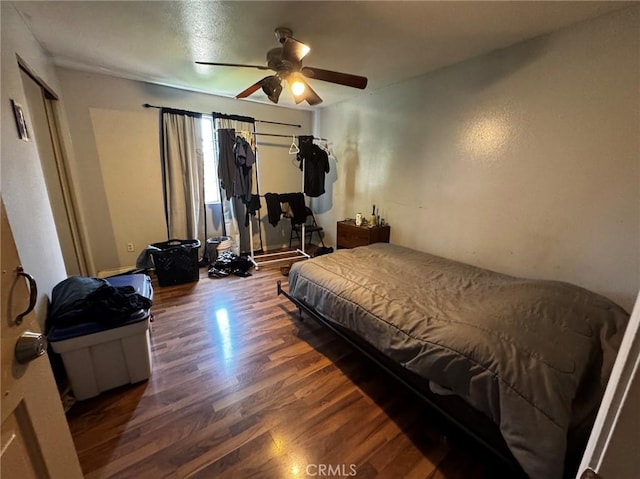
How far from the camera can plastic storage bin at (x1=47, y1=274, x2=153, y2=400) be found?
4.91 feet

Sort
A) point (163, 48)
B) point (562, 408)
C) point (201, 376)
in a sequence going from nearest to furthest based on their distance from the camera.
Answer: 1. point (562, 408)
2. point (201, 376)
3. point (163, 48)

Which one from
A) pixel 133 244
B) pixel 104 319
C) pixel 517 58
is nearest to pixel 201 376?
pixel 104 319

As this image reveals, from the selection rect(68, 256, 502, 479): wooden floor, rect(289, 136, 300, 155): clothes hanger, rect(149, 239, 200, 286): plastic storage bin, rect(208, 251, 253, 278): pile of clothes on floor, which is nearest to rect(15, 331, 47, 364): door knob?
rect(68, 256, 502, 479): wooden floor

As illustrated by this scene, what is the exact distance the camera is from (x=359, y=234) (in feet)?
11.1

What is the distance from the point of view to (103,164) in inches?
121

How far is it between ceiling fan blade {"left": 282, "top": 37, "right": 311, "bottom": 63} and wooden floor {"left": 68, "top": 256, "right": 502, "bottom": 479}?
7.05 ft

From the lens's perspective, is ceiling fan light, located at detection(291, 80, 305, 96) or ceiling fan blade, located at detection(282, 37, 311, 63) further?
ceiling fan light, located at detection(291, 80, 305, 96)

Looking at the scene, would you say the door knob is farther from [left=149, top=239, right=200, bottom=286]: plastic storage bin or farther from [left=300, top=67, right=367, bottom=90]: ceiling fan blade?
[left=149, top=239, right=200, bottom=286]: plastic storage bin

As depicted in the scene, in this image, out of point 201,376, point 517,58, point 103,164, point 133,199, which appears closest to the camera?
point 201,376

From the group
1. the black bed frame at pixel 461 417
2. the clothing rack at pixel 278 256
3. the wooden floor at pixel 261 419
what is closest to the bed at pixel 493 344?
the black bed frame at pixel 461 417

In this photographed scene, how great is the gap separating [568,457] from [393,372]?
0.75m

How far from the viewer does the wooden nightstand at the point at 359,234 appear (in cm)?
330

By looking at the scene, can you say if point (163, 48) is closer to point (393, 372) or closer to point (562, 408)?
point (393, 372)

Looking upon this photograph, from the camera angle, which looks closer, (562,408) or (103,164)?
(562,408)
